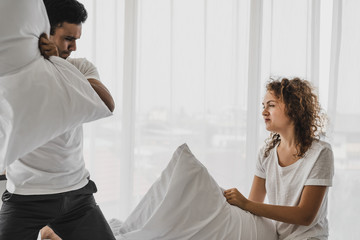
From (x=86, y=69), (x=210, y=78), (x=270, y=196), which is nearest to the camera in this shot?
(x=86, y=69)

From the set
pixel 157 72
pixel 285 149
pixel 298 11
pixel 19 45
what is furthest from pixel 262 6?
pixel 19 45

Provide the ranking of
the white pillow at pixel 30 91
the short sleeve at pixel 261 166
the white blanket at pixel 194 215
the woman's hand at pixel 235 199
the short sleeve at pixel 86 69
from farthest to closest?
1. the short sleeve at pixel 261 166
2. the woman's hand at pixel 235 199
3. the white blanket at pixel 194 215
4. the short sleeve at pixel 86 69
5. the white pillow at pixel 30 91

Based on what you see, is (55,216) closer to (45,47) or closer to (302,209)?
(45,47)

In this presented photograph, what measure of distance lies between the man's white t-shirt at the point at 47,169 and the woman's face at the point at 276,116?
2.40 feet

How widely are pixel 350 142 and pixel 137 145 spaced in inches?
50.1

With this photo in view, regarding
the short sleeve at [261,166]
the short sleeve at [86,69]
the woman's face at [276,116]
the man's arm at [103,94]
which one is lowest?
the short sleeve at [261,166]

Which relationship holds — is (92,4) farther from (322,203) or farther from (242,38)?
(322,203)

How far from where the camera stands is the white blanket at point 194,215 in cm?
135

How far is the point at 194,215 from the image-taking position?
1368 mm

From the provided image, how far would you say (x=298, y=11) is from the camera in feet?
6.63

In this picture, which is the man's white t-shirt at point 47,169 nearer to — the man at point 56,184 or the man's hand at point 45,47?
the man at point 56,184

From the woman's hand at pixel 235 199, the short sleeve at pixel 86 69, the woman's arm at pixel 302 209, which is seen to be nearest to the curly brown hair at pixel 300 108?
the woman's arm at pixel 302 209

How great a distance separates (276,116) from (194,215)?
0.52 metres

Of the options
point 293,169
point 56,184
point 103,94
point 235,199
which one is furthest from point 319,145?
point 56,184
